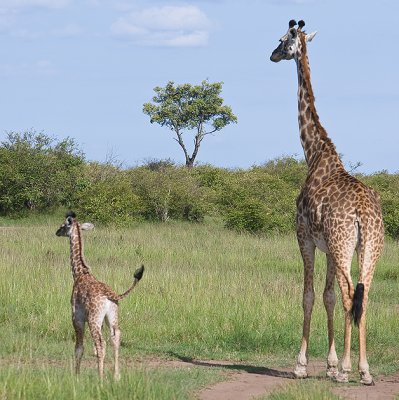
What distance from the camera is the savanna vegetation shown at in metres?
7.98

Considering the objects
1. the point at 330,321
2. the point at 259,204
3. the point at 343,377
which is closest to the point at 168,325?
the point at 330,321

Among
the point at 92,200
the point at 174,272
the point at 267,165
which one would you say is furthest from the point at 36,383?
the point at 267,165

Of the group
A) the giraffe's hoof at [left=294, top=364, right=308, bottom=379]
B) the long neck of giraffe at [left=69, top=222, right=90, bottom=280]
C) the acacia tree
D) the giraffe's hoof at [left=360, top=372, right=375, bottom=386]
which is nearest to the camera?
the giraffe's hoof at [left=360, top=372, right=375, bottom=386]

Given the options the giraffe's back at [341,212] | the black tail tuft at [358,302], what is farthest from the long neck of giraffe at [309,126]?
the black tail tuft at [358,302]

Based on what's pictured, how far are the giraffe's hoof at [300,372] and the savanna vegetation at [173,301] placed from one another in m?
0.66

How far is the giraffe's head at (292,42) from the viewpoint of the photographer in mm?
10016

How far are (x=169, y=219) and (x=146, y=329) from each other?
18.5 meters

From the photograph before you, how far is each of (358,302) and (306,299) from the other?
3.73ft

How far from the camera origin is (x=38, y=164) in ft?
94.8

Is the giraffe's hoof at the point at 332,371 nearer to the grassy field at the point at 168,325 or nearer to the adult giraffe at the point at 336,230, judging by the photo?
the adult giraffe at the point at 336,230

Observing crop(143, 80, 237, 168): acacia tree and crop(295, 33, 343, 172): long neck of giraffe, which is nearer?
crop(295, 33, 343, 172): long neck of giraffe

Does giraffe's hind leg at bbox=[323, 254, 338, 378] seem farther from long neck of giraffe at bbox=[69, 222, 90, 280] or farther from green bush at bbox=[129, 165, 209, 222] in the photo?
green bush at bbox=[129, 165, 209, 222]

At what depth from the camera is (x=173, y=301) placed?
38.1 feet

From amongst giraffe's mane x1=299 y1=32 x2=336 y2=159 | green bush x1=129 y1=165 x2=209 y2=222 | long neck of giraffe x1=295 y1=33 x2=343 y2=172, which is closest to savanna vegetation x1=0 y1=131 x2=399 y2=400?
green bush x1=129 y1=165 x2=209 y2=222
